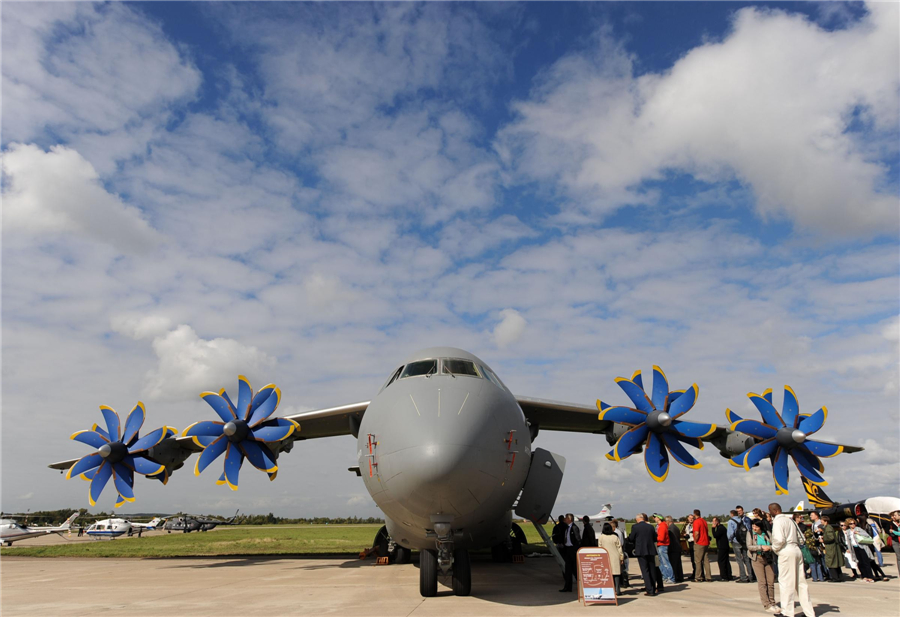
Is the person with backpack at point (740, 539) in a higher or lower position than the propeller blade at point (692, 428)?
lower

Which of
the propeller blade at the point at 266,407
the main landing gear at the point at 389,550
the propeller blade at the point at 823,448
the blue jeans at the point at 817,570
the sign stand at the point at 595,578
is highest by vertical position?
the propeller blade at the point at 266,407

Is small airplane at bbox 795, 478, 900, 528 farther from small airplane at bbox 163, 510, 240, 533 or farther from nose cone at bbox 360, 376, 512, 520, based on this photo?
small airplane at bbox 163, 510, 240, 533

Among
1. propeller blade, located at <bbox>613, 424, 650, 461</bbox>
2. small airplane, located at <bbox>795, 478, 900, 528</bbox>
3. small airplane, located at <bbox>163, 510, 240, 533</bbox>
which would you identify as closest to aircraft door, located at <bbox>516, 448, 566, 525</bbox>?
propeller blade, located at <bbox>613, 424, 650, 461</bbox>

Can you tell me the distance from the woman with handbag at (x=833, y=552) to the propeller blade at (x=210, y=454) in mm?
14648

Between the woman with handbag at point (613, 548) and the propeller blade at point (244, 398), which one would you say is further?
the propeller blade at point (244, 398)

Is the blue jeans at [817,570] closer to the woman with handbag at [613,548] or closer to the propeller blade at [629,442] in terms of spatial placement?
the propeller blade at [629,442]

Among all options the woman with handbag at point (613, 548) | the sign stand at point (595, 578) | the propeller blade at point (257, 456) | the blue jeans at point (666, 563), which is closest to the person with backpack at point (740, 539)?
the blue jeans at point (666, 563)

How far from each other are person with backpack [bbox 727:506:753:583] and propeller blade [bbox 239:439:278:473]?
11199mm

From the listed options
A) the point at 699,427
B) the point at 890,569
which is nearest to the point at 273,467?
the point at 699,427

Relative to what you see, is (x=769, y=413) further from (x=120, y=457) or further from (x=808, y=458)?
(x=120, y=457)

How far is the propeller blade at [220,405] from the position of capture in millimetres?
14539

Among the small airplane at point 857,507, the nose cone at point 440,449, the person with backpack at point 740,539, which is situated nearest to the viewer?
the nose cone at point 440,449

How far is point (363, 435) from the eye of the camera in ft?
26.5

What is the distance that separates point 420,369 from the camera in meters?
8.82
